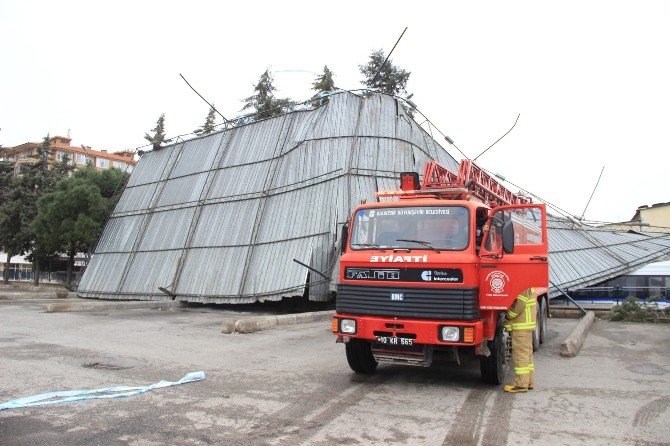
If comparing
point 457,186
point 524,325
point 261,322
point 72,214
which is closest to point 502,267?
point 524,325

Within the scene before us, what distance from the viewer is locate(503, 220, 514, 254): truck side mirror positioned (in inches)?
273

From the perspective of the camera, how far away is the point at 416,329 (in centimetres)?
670

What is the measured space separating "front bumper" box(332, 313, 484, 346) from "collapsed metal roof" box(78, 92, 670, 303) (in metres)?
10.5

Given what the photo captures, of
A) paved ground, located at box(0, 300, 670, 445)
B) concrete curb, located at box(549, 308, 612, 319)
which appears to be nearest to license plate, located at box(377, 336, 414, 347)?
paved ground, located at box(0, 300, 670, 445)

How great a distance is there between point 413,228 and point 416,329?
1504 millimetres

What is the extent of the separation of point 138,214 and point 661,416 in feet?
86.7

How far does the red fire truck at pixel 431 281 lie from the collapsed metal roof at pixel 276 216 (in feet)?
33.6

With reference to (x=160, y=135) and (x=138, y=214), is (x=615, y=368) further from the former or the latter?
(x=160, y=135)

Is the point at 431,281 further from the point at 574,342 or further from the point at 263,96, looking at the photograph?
the point at 263,96

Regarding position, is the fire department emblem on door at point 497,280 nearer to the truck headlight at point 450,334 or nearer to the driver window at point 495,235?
the driver window at point 495,235

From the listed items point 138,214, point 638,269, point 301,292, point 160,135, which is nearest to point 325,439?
point 301,292

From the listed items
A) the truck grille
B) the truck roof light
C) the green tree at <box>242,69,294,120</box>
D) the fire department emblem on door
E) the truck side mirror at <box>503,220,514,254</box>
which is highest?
Answer: the green tree at <box>242,69,294,120</box>

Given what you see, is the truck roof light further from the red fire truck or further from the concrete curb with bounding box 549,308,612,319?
the concrete curb with bounding box 549,308,612,319

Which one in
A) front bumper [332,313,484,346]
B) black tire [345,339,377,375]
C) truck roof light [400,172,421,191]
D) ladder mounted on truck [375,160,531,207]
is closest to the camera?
front bumper [332,313,484,346]
